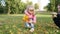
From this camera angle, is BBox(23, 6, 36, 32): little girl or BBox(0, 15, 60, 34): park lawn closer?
BBox(0, 15, 60, 34): park lawn

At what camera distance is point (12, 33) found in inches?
316

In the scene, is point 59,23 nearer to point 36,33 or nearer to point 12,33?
point 36,33

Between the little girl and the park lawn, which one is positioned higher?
the little girl

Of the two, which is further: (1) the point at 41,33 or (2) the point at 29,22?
(2) the point at 29,22

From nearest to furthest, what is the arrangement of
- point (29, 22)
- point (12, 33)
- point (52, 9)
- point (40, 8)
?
point (12, 33)
point (29, 22)
point (52, 9)
point (40, 8)

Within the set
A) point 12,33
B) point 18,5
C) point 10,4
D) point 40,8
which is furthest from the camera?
point 40,8

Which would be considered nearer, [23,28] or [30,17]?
[30,17]

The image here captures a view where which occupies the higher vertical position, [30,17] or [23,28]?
[30,17]

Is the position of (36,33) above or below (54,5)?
above

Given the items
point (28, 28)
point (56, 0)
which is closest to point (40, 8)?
point (56, 0)

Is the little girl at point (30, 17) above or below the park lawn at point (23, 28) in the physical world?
above

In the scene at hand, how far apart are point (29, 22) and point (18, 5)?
42.7 meters

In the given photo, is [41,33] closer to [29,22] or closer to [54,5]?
[29,22]

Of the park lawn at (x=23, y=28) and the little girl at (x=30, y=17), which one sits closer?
the park lawn at (x=23, y=28)
